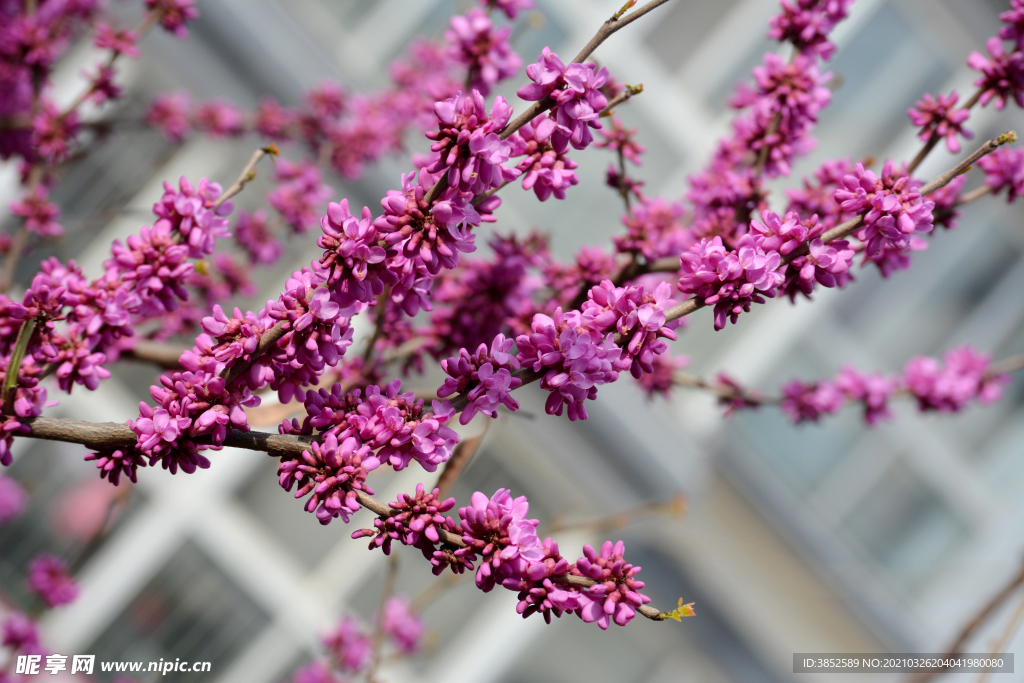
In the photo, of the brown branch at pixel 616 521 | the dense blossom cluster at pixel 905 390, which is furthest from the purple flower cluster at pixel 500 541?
the dense blossom cluster at pixel 905 390

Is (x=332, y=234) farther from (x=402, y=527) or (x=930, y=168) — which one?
(x=930, y=168)

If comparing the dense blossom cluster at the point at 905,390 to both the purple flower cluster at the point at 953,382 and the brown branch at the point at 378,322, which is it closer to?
the purple flower cluster at the point at 953,382

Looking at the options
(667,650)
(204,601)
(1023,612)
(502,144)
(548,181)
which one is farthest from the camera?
(667,650)

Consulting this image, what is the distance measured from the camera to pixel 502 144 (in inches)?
26.9

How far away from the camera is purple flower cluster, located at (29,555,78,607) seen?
184cm

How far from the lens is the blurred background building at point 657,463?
318 centimetres

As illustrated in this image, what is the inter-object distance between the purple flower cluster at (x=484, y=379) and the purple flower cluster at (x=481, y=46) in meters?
0.65

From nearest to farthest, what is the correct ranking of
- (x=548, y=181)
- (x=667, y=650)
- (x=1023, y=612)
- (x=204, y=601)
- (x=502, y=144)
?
1. (x=502, y=144)
2. (x=548, y=181)
3. (x=1023, y=612)
4. (x=204, y=601)
5. (x=667, y=650)

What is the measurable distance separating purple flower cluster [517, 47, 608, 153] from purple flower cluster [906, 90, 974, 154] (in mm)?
651

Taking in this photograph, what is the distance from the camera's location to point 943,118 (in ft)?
3.56

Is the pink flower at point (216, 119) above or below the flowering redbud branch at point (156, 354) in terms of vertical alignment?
above

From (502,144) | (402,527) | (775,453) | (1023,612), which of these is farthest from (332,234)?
(775,453)

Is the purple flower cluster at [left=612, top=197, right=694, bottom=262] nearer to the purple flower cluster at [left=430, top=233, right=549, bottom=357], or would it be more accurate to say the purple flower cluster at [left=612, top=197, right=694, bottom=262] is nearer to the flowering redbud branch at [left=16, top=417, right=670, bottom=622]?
the purple flower cluster at [left=430, top=233, right=549, bottom=357]

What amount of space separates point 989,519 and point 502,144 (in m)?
4.49
